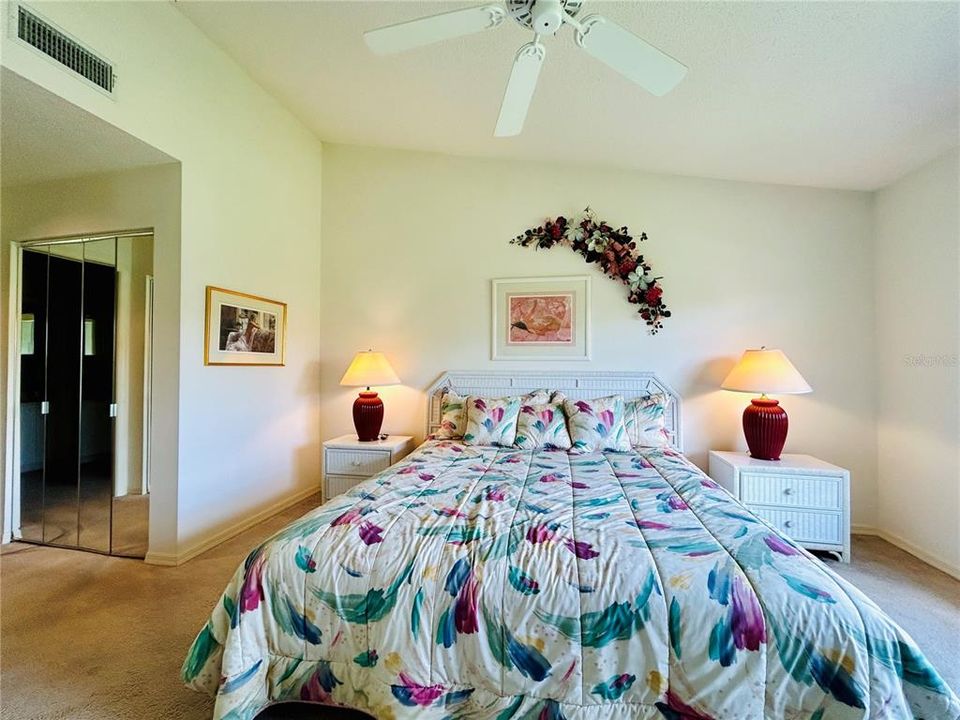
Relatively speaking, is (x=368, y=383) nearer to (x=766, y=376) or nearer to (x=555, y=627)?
(x=555, y=627)

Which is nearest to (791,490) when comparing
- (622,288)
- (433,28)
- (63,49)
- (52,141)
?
(622,288)

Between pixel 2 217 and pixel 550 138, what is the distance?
4.05 meters

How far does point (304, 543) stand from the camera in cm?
145

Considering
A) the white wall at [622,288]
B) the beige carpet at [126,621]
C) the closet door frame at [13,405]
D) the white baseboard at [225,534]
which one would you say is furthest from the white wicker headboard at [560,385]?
the closet door frame at [13,405]

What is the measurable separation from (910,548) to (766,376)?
57.5 inches

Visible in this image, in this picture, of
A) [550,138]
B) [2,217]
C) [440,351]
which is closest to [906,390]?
[550,138]

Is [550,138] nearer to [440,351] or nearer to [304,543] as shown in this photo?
[440,351]

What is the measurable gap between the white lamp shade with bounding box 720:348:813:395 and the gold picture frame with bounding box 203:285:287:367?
3.59 meters

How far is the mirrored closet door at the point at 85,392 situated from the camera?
2.68m

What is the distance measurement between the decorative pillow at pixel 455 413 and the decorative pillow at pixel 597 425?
349mm

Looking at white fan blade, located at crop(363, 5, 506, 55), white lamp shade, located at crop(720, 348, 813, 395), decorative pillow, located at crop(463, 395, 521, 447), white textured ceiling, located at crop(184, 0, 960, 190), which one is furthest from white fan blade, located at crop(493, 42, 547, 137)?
white lamp shade, located at crop(720, 348, 813, 395)

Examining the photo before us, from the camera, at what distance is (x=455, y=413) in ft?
11.0

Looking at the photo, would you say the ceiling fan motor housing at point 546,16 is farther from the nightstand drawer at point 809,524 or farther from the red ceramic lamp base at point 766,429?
the nightstand drawer at point 809,524

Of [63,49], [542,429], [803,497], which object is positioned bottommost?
[803,497]
